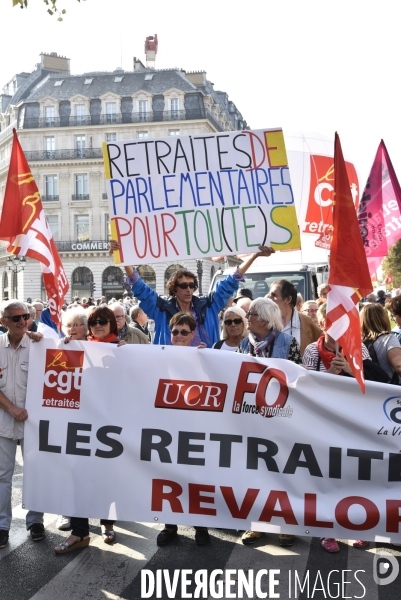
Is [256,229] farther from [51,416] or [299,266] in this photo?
[299,266]

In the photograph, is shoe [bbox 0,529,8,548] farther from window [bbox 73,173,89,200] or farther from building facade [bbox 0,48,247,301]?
window [bbox 73,173,89,200]

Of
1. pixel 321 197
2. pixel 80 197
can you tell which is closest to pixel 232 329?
pixel 321 197

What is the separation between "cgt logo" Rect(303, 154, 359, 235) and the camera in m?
12.2

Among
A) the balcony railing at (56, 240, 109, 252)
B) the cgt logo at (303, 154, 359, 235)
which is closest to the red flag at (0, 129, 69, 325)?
the cgt logo at (303, 154, 359, 235)

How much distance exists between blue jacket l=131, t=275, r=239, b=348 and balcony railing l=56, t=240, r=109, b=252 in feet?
187

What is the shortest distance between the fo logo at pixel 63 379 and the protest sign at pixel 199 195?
110 centimetres

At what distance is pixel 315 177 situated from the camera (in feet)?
41.6

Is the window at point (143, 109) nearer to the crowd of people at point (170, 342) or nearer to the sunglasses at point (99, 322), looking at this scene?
the crowd of people at point (170, 342)

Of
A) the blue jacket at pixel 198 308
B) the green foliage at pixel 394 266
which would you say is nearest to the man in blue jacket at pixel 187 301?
the blue jacket at pixel 198 308

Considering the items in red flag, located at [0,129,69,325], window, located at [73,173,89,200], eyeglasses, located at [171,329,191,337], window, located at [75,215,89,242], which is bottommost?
eyeglasses, located at [171,329,191,337]

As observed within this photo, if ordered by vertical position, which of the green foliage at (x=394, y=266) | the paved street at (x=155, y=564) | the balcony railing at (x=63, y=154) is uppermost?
the balcony railing at (x=63, y=154)

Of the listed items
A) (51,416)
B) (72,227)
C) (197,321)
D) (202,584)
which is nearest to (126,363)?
(51,416)

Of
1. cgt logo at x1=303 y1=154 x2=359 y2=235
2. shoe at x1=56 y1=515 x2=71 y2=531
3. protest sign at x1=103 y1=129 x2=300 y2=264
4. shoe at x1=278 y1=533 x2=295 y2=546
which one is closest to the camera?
shoe at x1=278 y1=533 x2=295 y2=546

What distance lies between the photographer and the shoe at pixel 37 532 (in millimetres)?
5742
